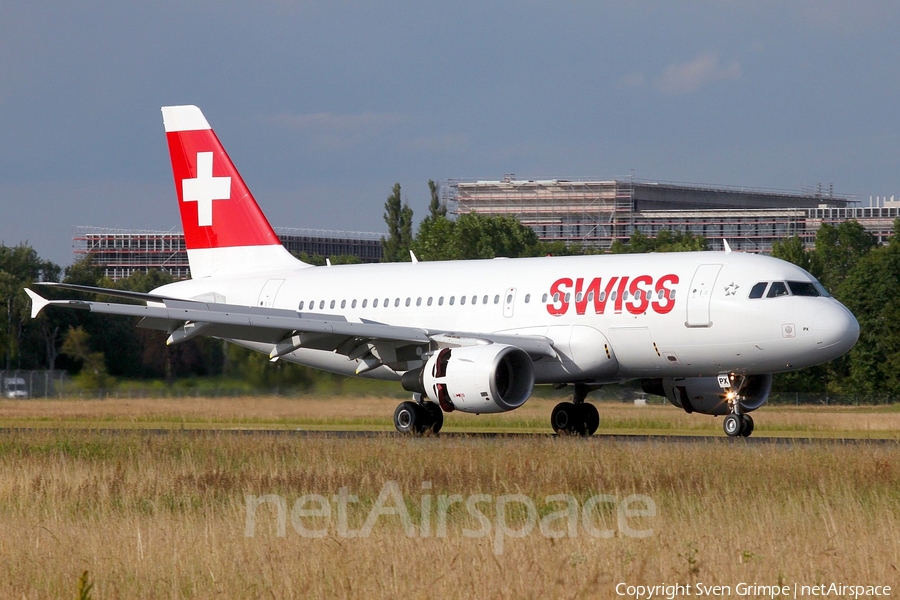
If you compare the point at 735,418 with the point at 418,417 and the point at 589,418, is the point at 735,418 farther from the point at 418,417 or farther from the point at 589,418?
the point at 418,417

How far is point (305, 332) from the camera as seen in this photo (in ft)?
86.1

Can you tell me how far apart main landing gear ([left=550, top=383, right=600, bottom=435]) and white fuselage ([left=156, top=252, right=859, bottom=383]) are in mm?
1651

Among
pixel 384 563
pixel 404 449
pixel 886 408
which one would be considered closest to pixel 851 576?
pixel 384 563

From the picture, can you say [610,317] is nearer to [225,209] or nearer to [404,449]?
[404,449]

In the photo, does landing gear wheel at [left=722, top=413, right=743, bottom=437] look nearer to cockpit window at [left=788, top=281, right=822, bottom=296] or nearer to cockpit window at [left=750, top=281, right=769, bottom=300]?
cockpit window at [left=750, top=281, right=769, bottom=300]

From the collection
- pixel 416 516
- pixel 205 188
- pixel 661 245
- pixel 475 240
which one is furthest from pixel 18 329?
pixel 661 245

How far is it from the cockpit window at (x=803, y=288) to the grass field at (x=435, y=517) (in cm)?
489

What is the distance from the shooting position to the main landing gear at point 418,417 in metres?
26.2

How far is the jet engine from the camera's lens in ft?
77.3

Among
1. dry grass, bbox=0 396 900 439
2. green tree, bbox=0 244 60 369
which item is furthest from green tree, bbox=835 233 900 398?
green tree, bbox=0 244 60 369

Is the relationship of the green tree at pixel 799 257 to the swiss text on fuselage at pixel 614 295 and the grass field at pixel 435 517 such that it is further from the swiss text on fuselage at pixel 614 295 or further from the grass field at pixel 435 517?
the grass field at pixel 435 517

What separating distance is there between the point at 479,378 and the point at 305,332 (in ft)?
14.6

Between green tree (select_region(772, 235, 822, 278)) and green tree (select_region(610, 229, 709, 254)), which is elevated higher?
green tree (select_region(610, 229, 709, 254))

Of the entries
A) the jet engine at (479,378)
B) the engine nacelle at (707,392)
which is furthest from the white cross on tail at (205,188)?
the engine nacelle at (707,392)
